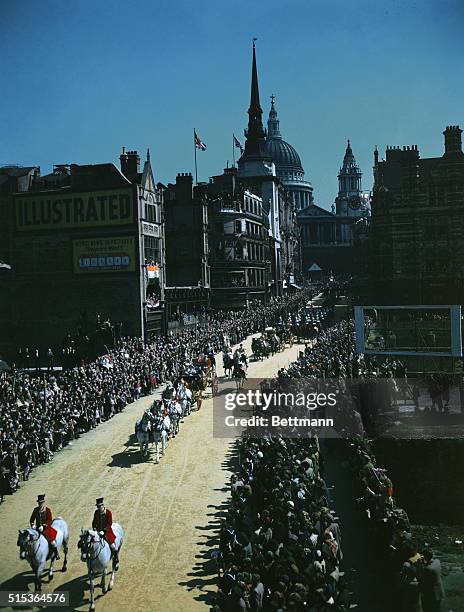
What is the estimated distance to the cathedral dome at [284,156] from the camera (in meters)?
192

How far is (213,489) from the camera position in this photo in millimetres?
18828

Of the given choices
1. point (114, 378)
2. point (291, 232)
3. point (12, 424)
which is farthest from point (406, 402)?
point (291, 232)

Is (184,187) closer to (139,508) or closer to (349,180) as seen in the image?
(139,508)

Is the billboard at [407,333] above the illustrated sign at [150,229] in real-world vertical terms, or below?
below

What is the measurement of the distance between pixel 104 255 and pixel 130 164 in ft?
28.6

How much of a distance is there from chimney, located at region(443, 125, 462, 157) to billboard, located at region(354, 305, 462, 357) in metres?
15.4

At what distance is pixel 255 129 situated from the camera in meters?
118

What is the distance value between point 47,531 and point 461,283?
4832cm

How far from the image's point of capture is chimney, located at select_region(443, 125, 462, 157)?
54844 millimetres

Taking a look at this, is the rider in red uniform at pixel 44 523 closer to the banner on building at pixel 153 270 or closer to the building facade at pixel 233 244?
the banner on building at pixel 153 270

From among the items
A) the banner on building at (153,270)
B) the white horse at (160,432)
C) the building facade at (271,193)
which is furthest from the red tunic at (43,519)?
the building facade at (271,193)

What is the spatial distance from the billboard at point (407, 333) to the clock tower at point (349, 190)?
132 metres

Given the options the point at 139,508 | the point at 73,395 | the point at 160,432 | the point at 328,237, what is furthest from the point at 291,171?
the point at 139,508

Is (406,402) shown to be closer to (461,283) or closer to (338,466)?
(338,466)
